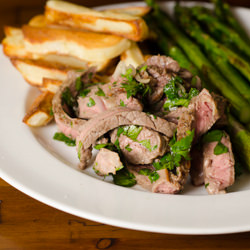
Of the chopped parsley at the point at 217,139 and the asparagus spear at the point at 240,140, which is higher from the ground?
the chopped parsley at the point at 217,139

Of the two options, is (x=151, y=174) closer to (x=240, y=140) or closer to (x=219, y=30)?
(x=240, y=140)

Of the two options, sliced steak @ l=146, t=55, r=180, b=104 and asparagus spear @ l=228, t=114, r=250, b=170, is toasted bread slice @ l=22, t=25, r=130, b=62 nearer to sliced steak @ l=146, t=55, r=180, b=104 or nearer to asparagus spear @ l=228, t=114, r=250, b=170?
sliced steak @ l=146, t=55, r=180, b=104

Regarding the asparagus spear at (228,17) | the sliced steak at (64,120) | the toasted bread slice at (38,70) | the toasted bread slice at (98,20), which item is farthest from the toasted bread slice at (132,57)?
the asparagus spear at (228,17)

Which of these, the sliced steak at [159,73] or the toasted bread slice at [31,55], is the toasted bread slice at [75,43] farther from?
the sliced steak at [159,73]

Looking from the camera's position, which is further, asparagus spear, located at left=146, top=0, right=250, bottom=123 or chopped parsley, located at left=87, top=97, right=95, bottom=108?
asparagus spear, located at left=146, top=0, right=250, bottom=123

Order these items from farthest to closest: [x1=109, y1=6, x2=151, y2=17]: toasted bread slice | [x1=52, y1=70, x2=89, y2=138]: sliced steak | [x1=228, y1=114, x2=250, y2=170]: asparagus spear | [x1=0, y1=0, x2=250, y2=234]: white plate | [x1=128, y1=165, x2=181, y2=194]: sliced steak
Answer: [x1=109, y1=6, x2=151, y2=17]: toasted bread slice < [x1=52, y1=70, x2=89, y2=138]: sliced steak < [x1=228, y1=114, x2=250, y2=170]: asparagus spear < [x1=128, y1=165, x2=181, y2=194]: sliced steak < [x1=0, y1=0, x2=250, y2=234]: white plate

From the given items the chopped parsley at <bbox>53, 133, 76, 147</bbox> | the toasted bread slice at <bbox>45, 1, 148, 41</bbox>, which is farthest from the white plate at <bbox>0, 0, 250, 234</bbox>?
the toasted bread slice at <bbox>45, 1, 148, 41</bbox>

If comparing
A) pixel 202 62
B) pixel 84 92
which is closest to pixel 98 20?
pixel 84 92
